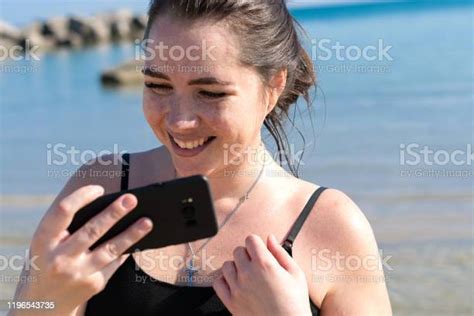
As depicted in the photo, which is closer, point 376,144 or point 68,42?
point 376,144

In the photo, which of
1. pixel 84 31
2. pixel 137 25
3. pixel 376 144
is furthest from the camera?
pixel 137 25

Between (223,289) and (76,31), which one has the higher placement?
(76,31)

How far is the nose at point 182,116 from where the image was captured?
2.84m

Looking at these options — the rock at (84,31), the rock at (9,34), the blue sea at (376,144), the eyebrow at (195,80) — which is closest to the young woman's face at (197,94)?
the eyebrow at (195,80)

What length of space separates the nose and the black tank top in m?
0.48

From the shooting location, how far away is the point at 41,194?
1037cm

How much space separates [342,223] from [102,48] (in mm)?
41392

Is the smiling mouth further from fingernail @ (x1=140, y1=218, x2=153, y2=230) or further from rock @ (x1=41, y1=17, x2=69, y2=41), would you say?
rock @ (x1=41, y1=17, x2=69, y2=41)

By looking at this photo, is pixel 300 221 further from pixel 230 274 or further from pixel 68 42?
pixel 68 42

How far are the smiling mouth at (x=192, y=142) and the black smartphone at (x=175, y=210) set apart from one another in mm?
643

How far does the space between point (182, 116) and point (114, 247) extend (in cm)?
80

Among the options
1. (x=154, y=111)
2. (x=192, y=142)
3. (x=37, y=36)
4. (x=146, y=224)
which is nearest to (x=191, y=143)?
(x=192, y=142)

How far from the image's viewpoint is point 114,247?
7.00ft

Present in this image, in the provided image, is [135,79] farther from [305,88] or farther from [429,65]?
[305,88]
